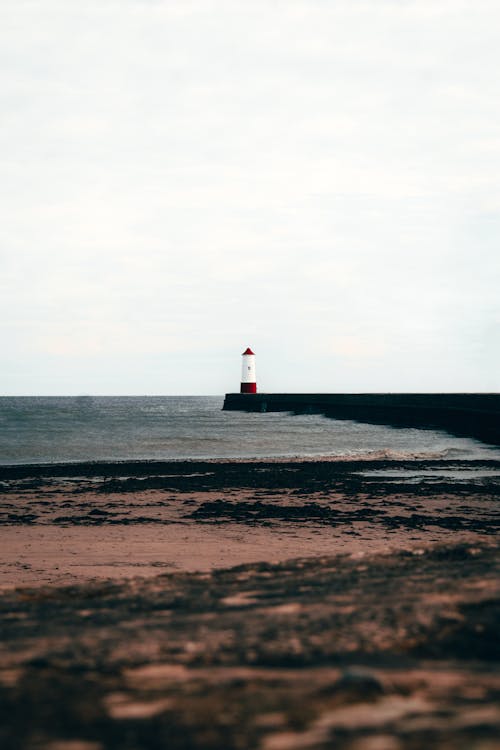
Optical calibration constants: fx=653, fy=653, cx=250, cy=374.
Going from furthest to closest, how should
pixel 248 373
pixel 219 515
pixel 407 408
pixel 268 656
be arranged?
pixel 248 373
pixel 407 408
pixel 219 515
pixel 268 656

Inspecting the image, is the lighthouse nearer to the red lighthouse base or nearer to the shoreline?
the red lighthouse base

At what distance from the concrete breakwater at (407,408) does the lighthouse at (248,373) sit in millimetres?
1538

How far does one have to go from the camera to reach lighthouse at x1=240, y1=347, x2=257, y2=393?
6756 centimetres

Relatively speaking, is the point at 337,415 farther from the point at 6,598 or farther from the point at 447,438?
the point at 6,598

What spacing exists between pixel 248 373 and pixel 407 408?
2674 cm

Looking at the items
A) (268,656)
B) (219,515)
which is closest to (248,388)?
(219,515)

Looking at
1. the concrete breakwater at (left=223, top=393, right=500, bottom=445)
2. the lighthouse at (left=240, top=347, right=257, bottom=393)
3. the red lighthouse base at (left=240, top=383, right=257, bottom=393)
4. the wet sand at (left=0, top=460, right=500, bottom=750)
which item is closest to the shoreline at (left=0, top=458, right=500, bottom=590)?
the wet sand at (left=0, top=460, right=500, bottom=750)

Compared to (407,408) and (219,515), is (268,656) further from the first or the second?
(407,408)

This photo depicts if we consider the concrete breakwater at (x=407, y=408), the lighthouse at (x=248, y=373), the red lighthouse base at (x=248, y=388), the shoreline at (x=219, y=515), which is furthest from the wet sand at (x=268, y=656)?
the red lighthouse base at (x=248, y=388)

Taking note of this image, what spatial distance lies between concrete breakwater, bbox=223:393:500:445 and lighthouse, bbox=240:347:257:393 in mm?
1538

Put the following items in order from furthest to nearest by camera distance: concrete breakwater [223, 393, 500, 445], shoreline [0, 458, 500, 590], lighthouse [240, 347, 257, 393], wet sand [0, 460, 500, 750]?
lighthouse [240, 347, 257, 393]
concrete breakwater [223, 393, 500, 445]
shoreline [0, 458, 500, 590]
wet sand [0, 460, 500, 750]

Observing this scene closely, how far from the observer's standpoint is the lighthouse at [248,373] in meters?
67.6

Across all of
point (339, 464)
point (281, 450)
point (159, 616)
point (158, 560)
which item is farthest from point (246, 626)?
point (281, 450)

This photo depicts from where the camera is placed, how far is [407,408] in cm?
4706
